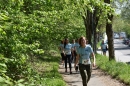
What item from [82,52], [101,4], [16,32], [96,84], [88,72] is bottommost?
[96,84]

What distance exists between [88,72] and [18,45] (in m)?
2.97

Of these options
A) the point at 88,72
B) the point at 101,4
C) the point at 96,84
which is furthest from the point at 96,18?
the point at 101,4

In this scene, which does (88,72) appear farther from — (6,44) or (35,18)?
(6,44)

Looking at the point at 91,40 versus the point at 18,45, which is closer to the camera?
the point at 18,45

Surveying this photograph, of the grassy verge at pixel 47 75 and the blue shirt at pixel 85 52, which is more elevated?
the blue shirt at pixel 85 52

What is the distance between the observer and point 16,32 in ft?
24.3

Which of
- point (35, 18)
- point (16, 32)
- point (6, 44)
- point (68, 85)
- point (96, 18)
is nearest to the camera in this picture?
point (6, 44)

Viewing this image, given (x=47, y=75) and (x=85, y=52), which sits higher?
(x=85, y=52)

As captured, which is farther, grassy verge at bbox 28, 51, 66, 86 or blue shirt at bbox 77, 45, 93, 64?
blue shirt at bbox 77, 45, 93, 64

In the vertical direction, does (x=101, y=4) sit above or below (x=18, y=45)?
above

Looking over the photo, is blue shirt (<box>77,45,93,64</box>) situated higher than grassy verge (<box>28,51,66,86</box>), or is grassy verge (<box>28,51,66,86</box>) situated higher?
blue shirt (<box>77,45,93,64</box>)

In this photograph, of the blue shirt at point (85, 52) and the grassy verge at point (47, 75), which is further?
the blue shirt at point (85, 52)

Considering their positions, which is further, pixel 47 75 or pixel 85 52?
pixel 47 75

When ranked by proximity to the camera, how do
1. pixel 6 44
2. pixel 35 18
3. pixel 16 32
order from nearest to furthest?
1. pixel 6 44
2. pixel 16 32
3. pixel 35 18
